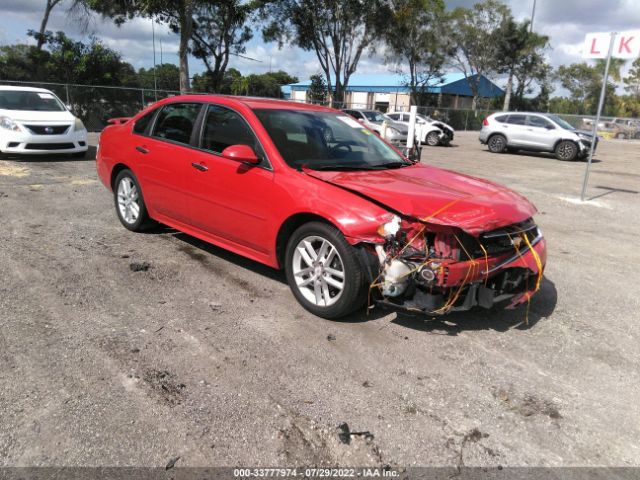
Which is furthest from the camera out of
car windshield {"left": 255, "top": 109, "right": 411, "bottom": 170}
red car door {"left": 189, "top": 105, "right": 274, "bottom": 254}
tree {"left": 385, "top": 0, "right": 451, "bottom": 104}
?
→ tree {"left": 385, "top": 0, "right": 451, "bottom": 104}

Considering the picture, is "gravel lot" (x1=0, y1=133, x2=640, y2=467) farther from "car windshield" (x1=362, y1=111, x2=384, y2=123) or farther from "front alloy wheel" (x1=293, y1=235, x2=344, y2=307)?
"car windshield" (x1=362, y1=111, x2=384, y2=123)

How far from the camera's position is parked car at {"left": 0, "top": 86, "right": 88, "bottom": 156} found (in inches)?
424

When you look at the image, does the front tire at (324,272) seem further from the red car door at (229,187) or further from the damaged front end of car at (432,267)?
the red car door at (229,187)

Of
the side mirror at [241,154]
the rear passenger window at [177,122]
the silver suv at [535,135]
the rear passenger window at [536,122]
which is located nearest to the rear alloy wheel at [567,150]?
the silver suv at [535,135]

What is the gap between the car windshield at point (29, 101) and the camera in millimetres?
11562

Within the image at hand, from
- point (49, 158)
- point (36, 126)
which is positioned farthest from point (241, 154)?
point (49, 158)

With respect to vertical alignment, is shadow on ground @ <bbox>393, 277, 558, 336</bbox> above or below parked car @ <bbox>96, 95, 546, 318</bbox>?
below

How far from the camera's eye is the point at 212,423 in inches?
107

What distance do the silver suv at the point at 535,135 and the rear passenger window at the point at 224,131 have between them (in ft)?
56.4

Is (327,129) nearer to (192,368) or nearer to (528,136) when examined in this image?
(192,368)

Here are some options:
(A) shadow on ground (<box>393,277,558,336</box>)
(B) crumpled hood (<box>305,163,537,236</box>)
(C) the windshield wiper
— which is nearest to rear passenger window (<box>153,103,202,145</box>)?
(C) the windshield wiper

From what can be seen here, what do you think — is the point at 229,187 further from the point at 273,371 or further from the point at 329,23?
the point at 329,23

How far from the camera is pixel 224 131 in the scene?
4773mm

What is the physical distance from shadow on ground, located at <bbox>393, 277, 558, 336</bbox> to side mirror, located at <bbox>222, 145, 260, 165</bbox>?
5.80 ft
